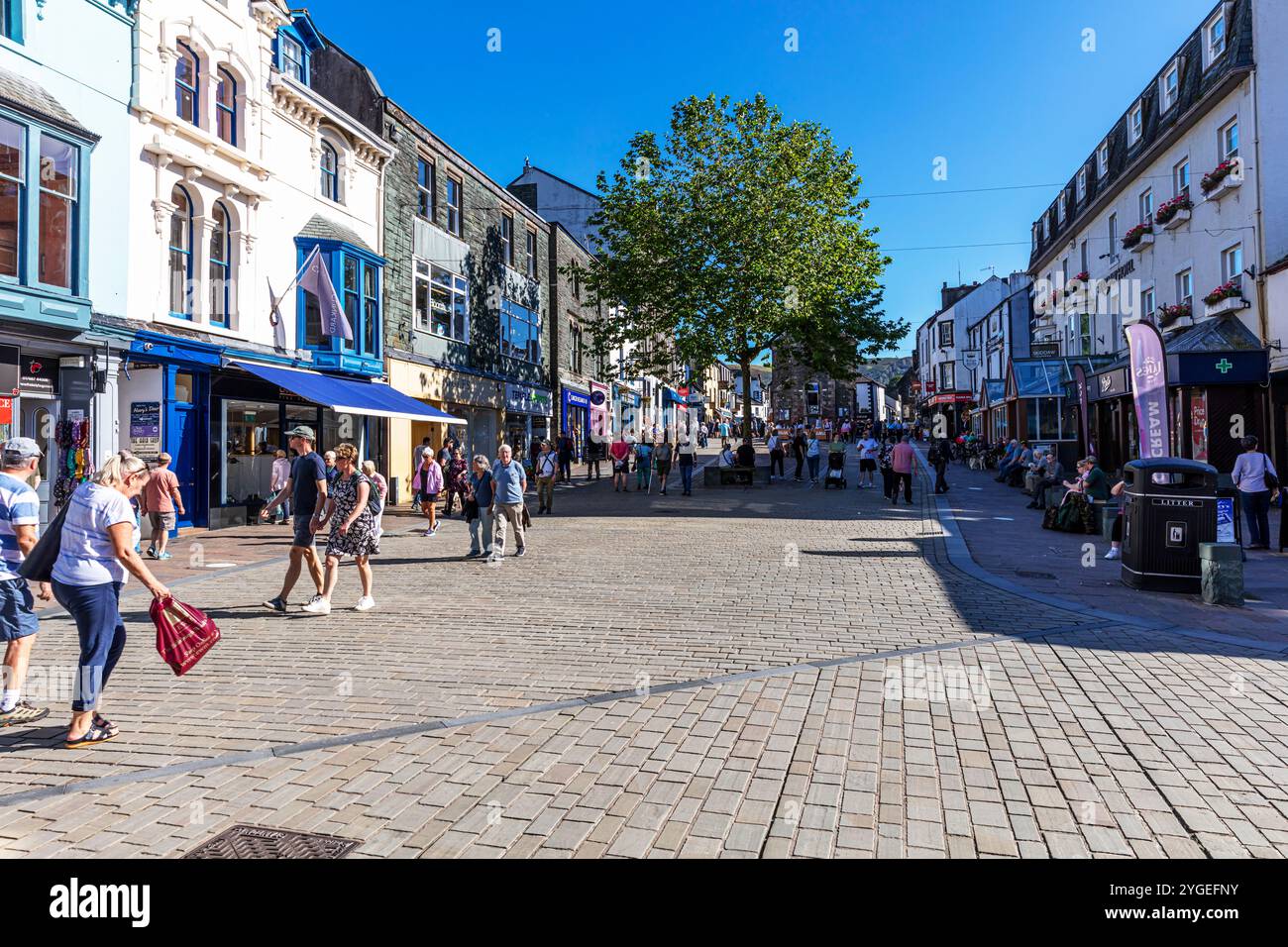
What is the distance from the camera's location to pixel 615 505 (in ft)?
65.9

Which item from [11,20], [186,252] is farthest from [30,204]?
[186,252]

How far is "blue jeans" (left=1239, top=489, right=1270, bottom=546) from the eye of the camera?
39.0 feet

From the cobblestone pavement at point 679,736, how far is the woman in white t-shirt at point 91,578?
296mm

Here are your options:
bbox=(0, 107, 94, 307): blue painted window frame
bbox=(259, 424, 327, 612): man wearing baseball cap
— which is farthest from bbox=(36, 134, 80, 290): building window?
bbox=(259, 424, 327, 612): man wearing baseball cap

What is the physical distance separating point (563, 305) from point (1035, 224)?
21824 mm

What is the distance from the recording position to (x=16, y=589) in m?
4.64

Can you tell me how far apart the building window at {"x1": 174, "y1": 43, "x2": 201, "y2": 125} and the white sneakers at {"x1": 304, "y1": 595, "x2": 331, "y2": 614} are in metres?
11.5

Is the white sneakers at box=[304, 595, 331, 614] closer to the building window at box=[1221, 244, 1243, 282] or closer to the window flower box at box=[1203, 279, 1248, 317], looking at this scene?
the window flower box at box=[1203, 279, 1248, 317]

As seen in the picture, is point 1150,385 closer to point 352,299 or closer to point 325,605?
point 325,605

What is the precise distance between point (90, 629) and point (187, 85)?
47.1 ft

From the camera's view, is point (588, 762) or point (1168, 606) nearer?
point (588, 762)

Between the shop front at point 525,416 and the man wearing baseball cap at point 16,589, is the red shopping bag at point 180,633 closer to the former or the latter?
the man wearing baseball cap at point 16,589
